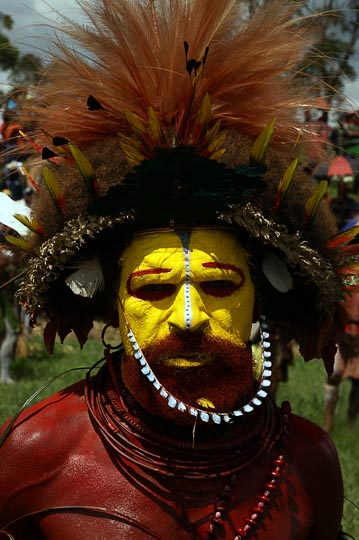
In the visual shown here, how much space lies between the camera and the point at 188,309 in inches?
106

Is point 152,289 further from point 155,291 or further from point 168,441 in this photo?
point 168,441

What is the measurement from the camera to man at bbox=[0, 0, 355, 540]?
2.75 m

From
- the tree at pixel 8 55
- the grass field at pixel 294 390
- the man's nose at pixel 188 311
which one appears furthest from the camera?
the grass field at pixel 294 390

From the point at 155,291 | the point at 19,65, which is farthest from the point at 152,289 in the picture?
the point at 19,65

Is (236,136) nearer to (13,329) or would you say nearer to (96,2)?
(96,2)

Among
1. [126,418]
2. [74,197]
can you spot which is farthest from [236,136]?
[126,418]

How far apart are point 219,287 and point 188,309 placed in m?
0.16

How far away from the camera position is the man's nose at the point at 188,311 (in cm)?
269

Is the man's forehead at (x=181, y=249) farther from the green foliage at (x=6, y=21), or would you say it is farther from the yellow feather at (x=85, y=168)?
the green foliage at (x=6, y=21)

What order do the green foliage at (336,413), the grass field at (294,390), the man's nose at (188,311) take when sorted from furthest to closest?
the grass field at (294,390), the green foliage at (336,413), the man's nose at (188,311)

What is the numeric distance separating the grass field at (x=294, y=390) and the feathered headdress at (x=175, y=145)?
2.94 metres

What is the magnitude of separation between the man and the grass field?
2.67 meters

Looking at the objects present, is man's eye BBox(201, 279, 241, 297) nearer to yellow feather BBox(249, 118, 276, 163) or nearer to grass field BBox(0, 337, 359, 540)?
yellow feather BBox(249, 118, 276, 163)

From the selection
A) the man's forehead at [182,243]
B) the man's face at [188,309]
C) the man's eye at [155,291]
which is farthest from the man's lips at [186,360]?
the man's forehead at [182,243]
